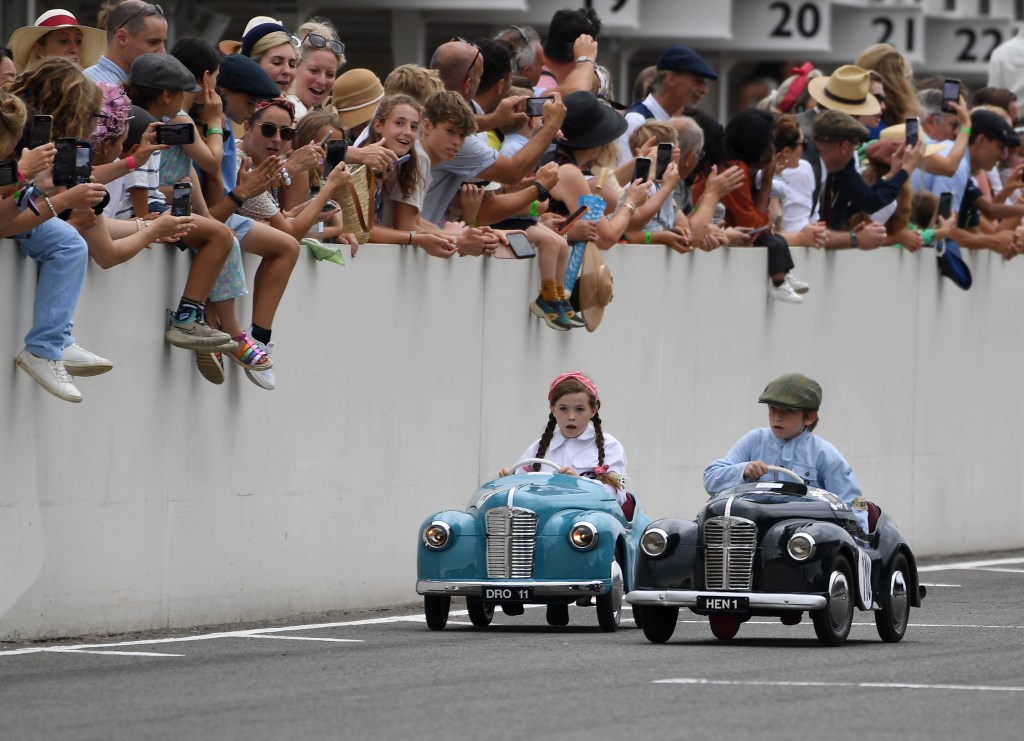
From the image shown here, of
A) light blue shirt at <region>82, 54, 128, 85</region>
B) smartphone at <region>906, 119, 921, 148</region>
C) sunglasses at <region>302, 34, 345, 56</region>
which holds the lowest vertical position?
light blue shirt at <region>82, 54, 128, 85</region>

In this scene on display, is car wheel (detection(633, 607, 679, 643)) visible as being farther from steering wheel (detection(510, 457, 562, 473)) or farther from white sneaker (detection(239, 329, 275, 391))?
white sneaker (detection(239, 329, 275, 391))

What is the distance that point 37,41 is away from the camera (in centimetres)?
1333

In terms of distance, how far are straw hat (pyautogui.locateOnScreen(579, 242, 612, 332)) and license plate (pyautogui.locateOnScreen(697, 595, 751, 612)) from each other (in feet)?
15.7

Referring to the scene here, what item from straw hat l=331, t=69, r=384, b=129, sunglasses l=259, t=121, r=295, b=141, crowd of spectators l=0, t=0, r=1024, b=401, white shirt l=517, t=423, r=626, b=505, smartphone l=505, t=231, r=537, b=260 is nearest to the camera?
crowd of spectators l=0, t=0, r=1024, b=401

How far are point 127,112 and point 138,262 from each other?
3.04ft

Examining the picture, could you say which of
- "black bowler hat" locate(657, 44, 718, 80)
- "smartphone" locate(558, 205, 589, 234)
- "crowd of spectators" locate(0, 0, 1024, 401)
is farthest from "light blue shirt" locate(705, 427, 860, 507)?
"black bowler hat" locate(657, 44, 718, 80)

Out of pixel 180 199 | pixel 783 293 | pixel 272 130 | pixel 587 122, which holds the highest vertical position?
pixel 587 122

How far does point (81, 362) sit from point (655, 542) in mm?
3075

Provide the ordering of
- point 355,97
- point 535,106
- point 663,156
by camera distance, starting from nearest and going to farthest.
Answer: point 355,97 → point 535,106 → point 663,156

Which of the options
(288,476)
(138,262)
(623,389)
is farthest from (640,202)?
(138,262)

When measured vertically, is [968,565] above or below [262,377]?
below

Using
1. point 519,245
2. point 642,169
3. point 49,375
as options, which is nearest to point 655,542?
point 49,375

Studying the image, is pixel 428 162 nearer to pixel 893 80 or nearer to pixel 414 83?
pixel 414 83

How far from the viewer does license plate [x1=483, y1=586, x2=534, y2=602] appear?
12602 millimetres
